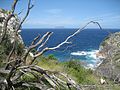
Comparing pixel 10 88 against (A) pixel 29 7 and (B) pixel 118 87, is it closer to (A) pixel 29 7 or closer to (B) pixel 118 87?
(A) pixel 29 7

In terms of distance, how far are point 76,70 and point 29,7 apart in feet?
26.3

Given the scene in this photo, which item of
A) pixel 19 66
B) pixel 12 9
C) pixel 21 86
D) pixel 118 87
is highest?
pixel 12 9

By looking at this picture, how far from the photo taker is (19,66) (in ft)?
30.8

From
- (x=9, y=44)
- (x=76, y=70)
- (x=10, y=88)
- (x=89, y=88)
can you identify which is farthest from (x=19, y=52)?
(x=10, y=88)

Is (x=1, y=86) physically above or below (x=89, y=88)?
above

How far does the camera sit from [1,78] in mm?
9086

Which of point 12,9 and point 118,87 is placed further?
point 118,87

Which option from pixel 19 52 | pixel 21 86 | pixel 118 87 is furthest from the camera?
pixel 19 52

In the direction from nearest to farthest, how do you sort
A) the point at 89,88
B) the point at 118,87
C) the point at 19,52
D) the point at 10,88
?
the point at 10,88, the point at 89,88, the point at 118,87, the point at 19,52

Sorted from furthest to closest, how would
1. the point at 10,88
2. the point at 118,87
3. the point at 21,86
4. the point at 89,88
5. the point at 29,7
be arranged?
the point at 118,87 → the point at 89,88 → the point at 21,86 → the point at 10,88 → the point at 29,7

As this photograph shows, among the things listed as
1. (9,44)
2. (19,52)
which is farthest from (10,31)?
(19,52)

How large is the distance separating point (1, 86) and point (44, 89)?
4.62 feet

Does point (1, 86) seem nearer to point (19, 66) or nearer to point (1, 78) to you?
point (1, 78)

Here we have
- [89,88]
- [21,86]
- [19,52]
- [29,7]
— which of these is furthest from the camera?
[19,52]
